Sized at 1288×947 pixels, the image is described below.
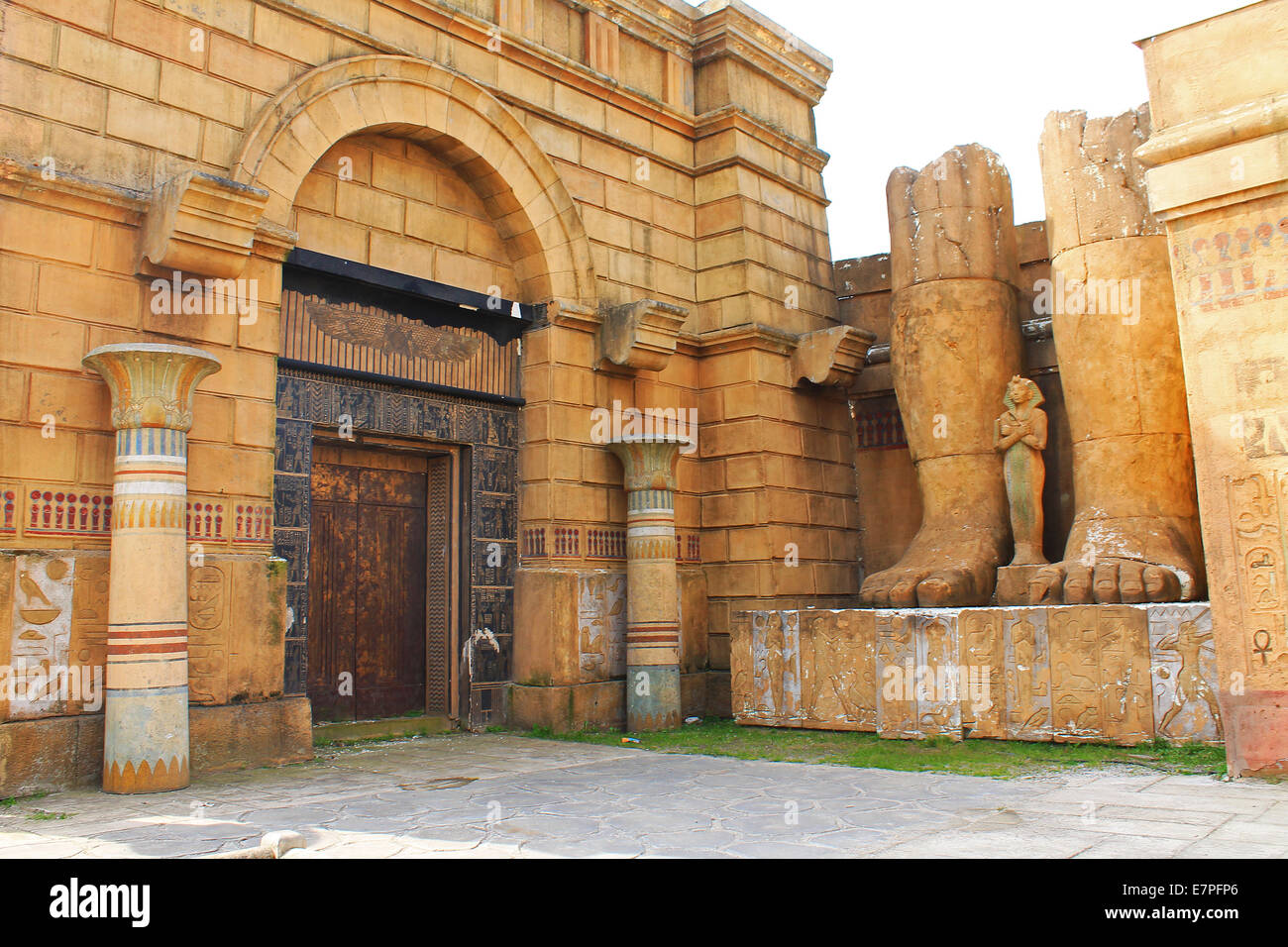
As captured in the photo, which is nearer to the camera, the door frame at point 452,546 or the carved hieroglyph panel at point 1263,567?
the carved hieroglyph panel at point 1263,567

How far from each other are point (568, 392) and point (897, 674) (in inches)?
135

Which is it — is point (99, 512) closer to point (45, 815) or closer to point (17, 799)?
point (17, 799)

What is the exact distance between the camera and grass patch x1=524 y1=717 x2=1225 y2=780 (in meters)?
6.12

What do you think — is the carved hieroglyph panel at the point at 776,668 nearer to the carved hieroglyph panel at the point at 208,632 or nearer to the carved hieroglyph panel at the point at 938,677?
the carved hieroglyph panel at the point at 938,677

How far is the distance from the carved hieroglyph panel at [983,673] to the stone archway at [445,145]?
13.3 ft

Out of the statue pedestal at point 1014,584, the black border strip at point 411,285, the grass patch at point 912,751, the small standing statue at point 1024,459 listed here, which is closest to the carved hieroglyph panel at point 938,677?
the grass patch at point 912,751

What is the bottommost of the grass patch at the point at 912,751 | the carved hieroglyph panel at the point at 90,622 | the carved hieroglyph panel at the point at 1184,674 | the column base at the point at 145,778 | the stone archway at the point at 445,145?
the grass patch at the point at 912,751

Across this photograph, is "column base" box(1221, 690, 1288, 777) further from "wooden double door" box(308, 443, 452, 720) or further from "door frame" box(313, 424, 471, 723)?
"wooden double door" box(308, 443, 452, 720)

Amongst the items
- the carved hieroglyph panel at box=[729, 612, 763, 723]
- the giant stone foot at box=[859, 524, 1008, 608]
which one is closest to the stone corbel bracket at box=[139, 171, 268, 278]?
the carved hieroglyph panel at box=[729, 612, 763, 723]

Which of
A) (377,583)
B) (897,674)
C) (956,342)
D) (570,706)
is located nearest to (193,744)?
(377,583)

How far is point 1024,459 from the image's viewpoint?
856cm

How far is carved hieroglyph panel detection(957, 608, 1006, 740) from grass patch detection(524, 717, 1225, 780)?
0.13 m

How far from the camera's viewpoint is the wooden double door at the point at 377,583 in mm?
7906

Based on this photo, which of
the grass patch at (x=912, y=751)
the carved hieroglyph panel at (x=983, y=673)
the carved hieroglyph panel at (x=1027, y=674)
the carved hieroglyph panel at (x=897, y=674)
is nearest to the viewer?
the grass patch at (x=912, y=751)
